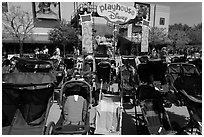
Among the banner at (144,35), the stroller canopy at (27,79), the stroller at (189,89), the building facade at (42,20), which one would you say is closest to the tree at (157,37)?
the building facade at (42,20)

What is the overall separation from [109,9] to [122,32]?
63.5ft

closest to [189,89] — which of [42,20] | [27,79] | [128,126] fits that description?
[128,126]

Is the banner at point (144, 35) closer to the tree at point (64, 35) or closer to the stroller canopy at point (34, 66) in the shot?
the stroller canopy at point (34, 66)

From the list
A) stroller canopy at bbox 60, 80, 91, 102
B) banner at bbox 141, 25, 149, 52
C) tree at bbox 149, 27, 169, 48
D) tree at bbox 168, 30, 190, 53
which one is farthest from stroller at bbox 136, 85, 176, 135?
A: tree at bbox 168, 30, 190, 53

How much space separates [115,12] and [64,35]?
14.1 metres

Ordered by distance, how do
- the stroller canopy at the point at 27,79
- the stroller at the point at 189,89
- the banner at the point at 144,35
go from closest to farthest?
the stroller at the point at 189,89 < the stroller canopy at the point at 27,79 < the banner at the point at 144,35

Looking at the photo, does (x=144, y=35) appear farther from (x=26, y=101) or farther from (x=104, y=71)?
(x=26, y=101)

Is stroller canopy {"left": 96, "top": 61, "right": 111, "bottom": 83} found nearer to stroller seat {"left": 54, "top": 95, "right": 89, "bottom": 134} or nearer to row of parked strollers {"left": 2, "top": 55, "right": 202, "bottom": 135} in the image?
row of parked strollers {"left": 2, "top": 55, "right": 202, "bottom": 135}

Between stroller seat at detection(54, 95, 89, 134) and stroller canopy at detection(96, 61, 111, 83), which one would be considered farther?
stroller canopy at detection(96, 61, 111, 83)

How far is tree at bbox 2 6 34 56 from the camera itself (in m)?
21.0

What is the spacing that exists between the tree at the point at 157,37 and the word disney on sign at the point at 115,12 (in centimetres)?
1851

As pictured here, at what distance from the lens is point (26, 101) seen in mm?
3471

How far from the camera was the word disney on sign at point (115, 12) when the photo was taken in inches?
354

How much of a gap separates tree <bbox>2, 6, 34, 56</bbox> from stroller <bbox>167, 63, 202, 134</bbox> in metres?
18.7
